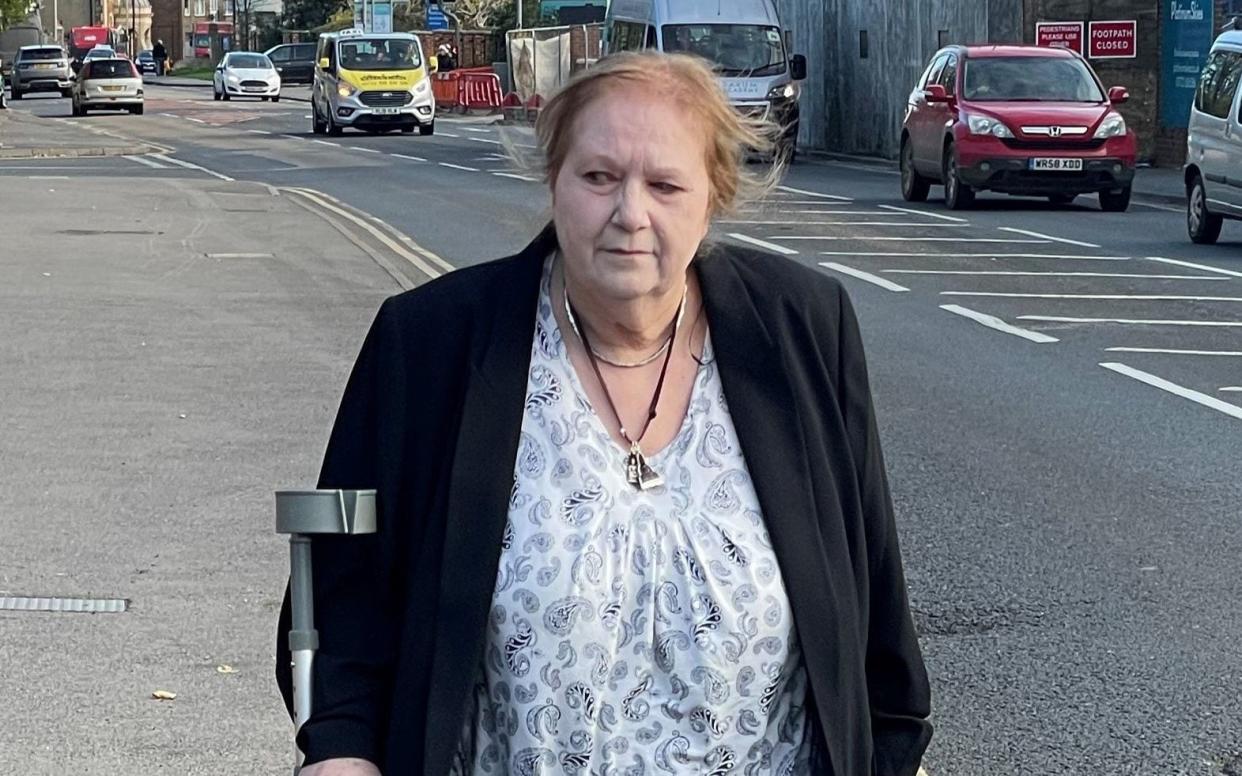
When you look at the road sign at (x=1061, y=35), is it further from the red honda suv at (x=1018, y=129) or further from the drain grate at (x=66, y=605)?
the drain grate at (x=66, y=605)

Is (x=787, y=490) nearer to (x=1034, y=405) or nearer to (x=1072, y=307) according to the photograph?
(x=1034, y=405)

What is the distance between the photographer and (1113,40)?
31.8m

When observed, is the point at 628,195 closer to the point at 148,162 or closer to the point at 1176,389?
the point at 1176,389

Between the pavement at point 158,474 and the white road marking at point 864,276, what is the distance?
3701 millimetres

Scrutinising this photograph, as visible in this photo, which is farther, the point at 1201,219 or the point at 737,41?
the point at 737,41

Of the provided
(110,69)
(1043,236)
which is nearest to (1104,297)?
(1043,236)

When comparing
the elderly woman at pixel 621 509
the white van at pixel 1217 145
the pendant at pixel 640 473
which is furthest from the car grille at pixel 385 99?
the pendant at pixel 640 473

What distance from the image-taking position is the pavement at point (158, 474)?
5469 mm

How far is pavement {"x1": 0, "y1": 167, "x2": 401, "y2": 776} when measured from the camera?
5.47 metres

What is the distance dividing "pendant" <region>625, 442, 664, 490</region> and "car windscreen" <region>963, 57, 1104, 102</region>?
22.4 m

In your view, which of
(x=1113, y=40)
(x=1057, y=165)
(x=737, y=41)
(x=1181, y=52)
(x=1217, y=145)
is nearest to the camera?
(x=1217, y=145)

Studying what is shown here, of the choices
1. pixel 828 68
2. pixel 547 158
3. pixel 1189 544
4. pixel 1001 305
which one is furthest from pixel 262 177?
pixel 547 158

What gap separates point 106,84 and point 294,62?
30982 mm

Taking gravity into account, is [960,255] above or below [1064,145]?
below
